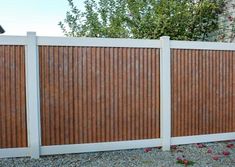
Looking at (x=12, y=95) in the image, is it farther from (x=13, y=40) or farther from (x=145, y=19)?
(x=145, y=19)

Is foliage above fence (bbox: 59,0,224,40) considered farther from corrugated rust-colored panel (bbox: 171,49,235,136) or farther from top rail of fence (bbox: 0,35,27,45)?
top rail of fence (bbox: 0,35,27,45)

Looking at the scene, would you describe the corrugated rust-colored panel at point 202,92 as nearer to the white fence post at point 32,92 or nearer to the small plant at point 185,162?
the small plant at point 185,162

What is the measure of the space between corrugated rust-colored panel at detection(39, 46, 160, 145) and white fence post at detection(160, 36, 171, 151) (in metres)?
0.09

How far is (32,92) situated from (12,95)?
1.04ft

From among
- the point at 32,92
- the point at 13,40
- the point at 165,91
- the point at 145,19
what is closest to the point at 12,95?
the point at 32,92

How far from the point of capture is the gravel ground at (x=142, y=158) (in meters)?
5.29

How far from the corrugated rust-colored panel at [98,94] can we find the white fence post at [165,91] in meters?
0.09

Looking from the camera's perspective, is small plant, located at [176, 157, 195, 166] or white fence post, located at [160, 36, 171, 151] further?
white fence post, located at [160, 36, 171, 151]

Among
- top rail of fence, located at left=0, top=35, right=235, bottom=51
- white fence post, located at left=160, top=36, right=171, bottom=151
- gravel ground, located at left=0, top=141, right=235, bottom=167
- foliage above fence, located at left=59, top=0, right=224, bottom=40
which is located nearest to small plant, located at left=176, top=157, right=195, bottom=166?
gravel ground, located at left=0, top=141, right=235, bottom=167

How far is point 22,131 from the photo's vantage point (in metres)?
5.41

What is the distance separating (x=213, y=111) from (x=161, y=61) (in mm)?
1521

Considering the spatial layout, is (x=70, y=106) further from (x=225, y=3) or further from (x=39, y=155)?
(x=225, y=3)

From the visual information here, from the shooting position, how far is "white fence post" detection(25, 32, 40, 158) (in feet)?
17.6

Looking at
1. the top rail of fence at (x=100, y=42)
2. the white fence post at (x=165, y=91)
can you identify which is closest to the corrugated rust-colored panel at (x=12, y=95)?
the top rail of fence at (x=100, y=42)
